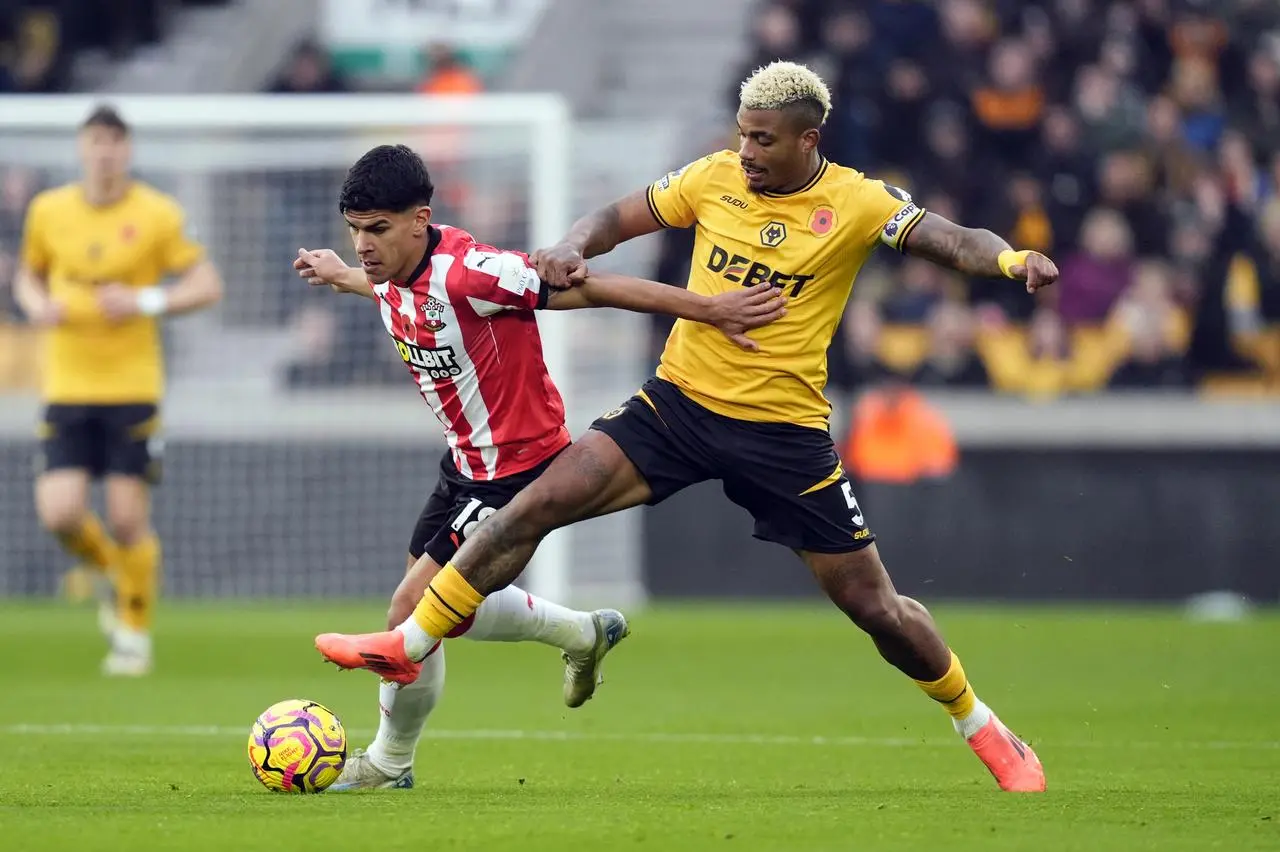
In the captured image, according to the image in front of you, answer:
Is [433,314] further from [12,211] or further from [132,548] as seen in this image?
[12,211]

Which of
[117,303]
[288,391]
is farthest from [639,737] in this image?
[288,391]

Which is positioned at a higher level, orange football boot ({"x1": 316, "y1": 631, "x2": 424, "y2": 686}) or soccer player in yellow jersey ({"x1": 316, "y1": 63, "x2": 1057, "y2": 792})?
soccer player in yellow jersey ({"x1": 316, "y1": 63, "x2": 1057, "y2": 792})

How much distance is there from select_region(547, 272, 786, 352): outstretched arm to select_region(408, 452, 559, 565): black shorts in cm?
61

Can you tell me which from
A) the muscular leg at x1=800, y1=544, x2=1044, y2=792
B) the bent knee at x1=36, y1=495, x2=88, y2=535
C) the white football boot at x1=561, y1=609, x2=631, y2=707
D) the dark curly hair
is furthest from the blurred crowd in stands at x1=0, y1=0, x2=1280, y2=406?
the muscular leg at x1=800, y1=544, x2=1044, y2=792

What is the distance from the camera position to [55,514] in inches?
438

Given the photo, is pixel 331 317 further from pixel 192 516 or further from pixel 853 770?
pixel 853 770

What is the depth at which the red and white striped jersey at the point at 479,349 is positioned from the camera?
696cm

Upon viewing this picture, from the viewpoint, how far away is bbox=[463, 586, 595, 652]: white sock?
7.32 meters

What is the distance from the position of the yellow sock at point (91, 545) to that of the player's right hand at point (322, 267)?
14.7ft

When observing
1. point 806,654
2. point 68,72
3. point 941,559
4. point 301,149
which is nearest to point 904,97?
point 941,559

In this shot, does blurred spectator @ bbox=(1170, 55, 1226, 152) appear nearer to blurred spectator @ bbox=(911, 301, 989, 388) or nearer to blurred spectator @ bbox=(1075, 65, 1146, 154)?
blurred spectator @ bbox=(1075, 65, 1146, 154)

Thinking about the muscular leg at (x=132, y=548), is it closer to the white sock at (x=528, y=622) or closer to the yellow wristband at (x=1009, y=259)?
the white sock at (x=528, y=622)

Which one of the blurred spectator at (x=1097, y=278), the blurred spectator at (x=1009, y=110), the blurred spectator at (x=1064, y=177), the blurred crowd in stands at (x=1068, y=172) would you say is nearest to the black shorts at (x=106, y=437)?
the blurred crowd in stands at (x=1068, y=172)

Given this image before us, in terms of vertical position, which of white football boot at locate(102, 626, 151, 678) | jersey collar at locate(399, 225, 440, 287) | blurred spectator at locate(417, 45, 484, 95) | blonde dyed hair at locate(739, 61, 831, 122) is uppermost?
blonde dyed hair at locate(739, 61, 831, 122)
